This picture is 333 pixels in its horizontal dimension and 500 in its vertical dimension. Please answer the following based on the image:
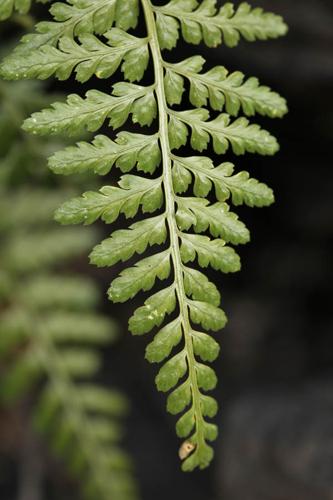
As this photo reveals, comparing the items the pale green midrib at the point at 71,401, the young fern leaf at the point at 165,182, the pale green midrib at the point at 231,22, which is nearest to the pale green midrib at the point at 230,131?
the young fern leaf at the point at 165,182

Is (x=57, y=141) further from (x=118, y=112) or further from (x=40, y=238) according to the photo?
(x=118, y=112)

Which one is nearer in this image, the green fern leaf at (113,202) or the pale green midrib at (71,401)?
the green fern leaf at (113,202)

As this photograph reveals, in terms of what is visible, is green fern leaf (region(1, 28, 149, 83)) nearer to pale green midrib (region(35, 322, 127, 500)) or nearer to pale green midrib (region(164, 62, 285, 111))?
pale green midrib (region(164, 62, 285, 111))

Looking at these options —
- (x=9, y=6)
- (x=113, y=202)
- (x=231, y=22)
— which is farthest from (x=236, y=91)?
(x=9, y=6)

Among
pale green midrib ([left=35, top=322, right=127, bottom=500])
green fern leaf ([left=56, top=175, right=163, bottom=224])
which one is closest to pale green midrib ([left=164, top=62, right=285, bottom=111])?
green fern leaf ([left=56, top=175, right=163, bottom=224])

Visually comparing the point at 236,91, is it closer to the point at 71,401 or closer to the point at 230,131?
the point at 230,131

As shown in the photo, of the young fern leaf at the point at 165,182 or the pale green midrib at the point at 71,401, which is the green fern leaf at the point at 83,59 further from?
the pale green midrib at the point at 71,401

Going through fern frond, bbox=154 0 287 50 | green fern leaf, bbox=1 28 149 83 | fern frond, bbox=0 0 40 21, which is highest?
fern frond, bbox=0 0 40 21
